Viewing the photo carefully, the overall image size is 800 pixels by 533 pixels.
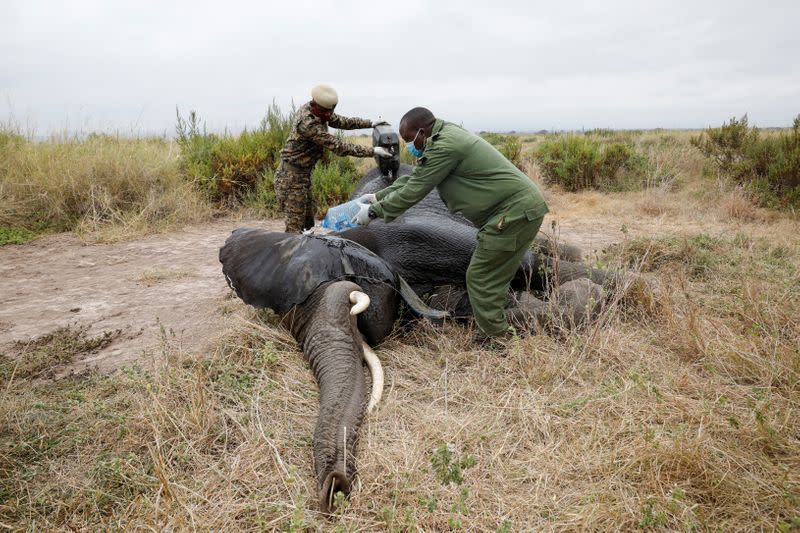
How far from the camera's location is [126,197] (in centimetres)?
898

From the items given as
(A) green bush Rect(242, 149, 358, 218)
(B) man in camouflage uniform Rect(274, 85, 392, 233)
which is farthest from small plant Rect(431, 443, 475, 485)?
(A) green bush Rect(242, 149, 358, 218)

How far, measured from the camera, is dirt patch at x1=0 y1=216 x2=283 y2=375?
4332mm

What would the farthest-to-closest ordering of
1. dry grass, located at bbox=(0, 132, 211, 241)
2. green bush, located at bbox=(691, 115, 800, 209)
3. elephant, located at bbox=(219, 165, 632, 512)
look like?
1. green bush, located at bbox=(691, 115, 800, 209)
2. dry grass, located at bbox=(0, 132, 211, 241)
3. elephant, located at bbox=(219, 165, 632, 512)

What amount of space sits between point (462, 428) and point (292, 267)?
60.8 inches

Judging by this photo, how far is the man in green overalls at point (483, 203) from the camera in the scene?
13.4 feet

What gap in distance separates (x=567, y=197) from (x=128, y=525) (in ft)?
32.4

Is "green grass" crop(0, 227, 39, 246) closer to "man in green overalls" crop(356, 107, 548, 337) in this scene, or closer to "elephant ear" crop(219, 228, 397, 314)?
"elephant ear" crop(219, 228, 397, 314)

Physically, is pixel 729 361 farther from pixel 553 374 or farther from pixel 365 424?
pixel 365 424

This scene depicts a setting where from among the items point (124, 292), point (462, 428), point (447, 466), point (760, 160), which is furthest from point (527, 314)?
point (760, 160)

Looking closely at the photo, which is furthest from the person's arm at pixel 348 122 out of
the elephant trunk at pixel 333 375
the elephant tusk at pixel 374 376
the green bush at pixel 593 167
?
the green bush at pixel 593 167

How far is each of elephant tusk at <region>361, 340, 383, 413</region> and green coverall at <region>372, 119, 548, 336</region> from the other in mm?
1019

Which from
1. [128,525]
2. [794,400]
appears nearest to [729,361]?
[794,400]

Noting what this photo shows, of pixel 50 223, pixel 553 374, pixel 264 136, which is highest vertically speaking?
pixel 264 136

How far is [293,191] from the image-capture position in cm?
672
